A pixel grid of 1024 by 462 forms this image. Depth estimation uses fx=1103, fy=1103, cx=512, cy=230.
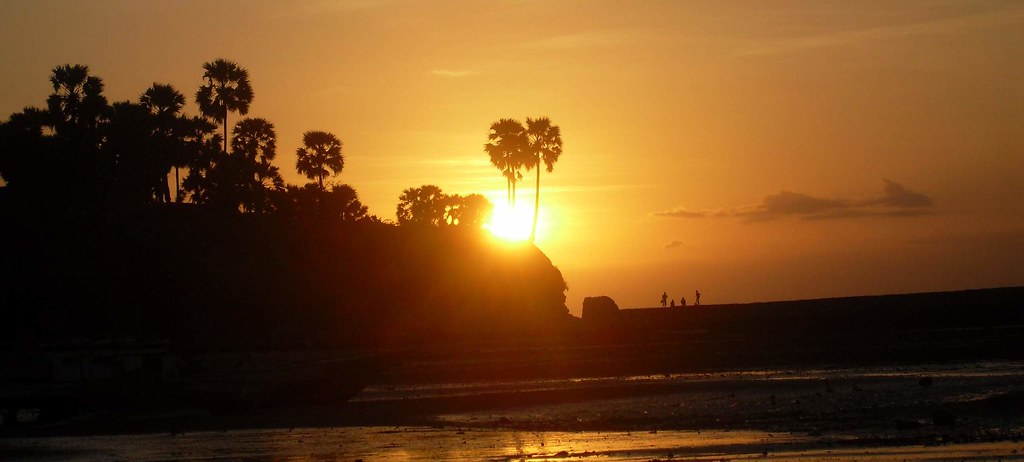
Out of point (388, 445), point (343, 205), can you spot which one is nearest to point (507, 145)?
point (343, 205)

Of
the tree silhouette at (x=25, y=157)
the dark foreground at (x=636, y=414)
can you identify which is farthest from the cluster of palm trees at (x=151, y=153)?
the dark foreground at (x=636, y=414)

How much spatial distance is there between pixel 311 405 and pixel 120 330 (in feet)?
80.8

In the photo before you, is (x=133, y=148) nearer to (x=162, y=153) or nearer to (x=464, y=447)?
(x=162, y=153)

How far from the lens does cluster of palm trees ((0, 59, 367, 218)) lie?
59.0 metres

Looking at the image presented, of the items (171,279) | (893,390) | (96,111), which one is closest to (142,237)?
(171,279)

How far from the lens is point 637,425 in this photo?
22750mm

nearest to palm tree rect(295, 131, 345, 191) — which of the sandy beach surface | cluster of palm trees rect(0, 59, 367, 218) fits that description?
cluster of palm trees rect(0, 59, 367, 218)

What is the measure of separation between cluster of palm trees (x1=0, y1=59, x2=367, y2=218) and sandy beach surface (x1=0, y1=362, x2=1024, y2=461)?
33.3 meters

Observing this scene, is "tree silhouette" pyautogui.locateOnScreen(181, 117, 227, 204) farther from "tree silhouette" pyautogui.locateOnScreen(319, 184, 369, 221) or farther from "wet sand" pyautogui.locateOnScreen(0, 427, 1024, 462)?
"wet sand" pyautogui.locateOnScreen(0, 427, 1024, 462)

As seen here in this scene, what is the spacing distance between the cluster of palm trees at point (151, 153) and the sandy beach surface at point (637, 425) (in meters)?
33.3

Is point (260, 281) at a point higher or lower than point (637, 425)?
higher

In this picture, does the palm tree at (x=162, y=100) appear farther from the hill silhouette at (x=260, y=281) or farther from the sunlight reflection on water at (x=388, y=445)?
the sunlight reflection on water at (x=388, y=445)

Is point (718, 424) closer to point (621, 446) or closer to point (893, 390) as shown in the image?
point (621, 446)

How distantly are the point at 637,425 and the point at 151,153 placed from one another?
49.2 meters
